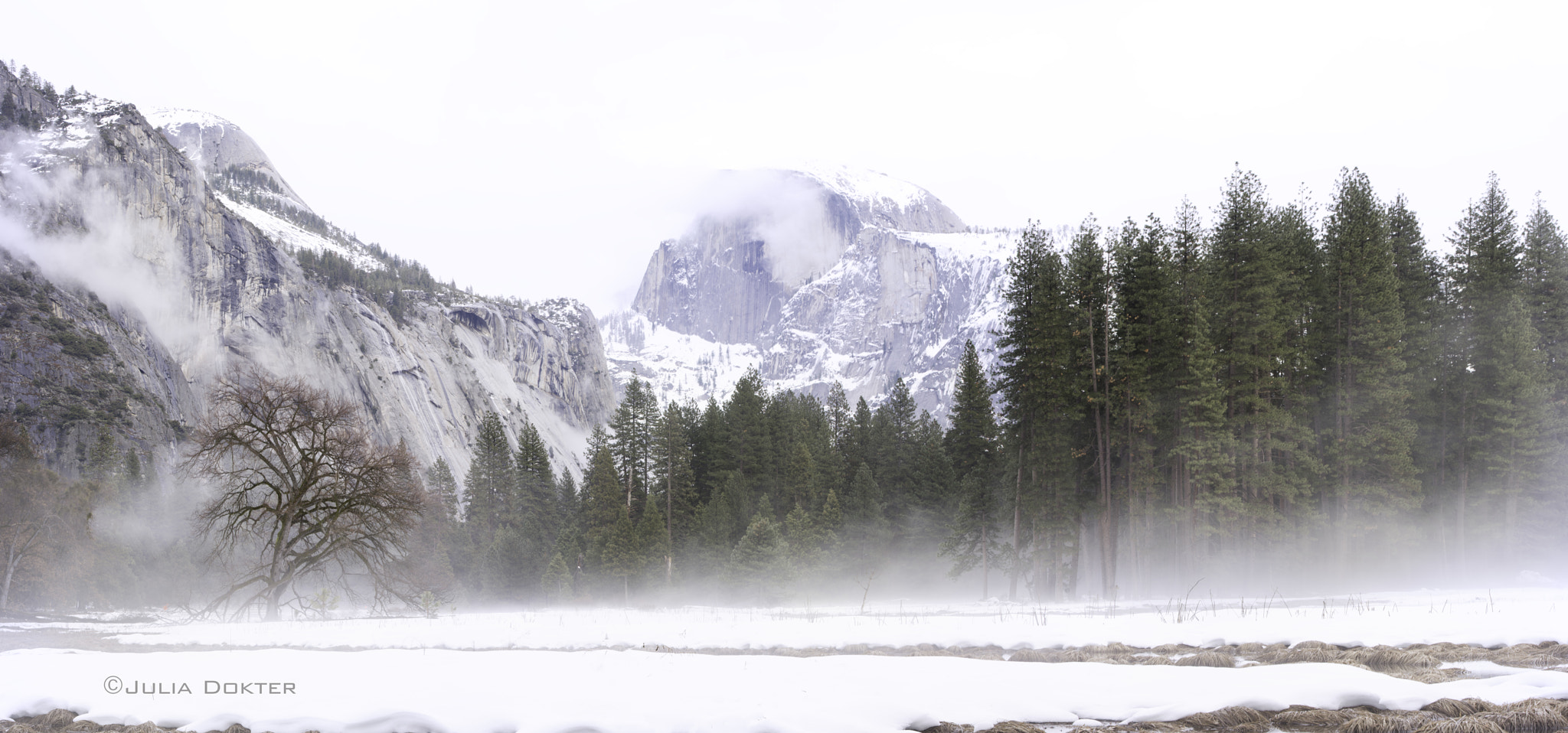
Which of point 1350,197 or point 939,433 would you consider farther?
point 939,433

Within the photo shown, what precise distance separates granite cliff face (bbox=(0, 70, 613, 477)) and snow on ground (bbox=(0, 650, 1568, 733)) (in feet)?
303

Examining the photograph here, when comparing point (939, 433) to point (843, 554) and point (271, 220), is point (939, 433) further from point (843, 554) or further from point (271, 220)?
point (271, 220)

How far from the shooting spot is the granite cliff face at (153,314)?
84688mm

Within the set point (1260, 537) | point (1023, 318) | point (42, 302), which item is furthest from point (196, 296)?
point (1260, 537)

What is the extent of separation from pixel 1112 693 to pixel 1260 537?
1048 inches

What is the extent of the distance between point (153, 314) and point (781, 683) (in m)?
130

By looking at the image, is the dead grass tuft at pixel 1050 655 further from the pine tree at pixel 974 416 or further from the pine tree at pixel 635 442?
the pine tree at pixel 635 442

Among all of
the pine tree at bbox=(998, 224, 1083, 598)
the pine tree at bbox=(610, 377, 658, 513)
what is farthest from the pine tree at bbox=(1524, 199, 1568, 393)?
the pine tree at bbox=(610, 377, 658, 513)

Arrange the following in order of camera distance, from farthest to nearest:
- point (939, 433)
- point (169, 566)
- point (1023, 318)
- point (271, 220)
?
point (271, 220) < point (939, 433) < point (169, 566) < point (1023, 318)

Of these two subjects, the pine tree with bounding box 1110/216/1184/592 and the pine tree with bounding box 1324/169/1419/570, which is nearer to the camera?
the pine tree with bounding box 1324/169/1419/570

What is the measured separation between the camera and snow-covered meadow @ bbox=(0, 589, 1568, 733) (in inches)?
252

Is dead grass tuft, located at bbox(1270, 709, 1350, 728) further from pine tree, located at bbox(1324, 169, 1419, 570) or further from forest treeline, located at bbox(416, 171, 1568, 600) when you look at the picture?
pine tree, located at bbox(1324, 169, 1419, 570)

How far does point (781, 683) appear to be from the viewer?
7.45m

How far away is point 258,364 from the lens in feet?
351
